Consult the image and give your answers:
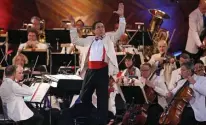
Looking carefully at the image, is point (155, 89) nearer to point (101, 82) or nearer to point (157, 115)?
point (157, 115)

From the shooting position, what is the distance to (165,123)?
7.53 m

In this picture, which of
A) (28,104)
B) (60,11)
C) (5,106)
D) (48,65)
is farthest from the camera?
(60,11)

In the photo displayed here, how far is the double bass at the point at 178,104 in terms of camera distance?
294 inches

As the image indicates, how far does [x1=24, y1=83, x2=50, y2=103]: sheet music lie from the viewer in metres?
7.52

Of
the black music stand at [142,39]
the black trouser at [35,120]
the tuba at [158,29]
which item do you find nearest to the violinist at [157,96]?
the black music stand at [142,39]

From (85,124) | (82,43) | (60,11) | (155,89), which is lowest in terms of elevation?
(85,124)

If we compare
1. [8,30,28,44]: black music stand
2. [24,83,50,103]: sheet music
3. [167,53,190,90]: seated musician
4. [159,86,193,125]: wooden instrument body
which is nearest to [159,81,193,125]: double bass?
[159,86,193,125]: wooden instrument body

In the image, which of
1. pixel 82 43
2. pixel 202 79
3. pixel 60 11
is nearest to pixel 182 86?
pixel 202 79

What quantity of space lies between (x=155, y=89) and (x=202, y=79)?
3.39 feet

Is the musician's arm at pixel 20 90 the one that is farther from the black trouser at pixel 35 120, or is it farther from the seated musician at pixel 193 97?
the seated musician at pixel 193 97

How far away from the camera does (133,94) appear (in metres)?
7.98

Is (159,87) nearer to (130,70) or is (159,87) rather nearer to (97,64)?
(130,70)

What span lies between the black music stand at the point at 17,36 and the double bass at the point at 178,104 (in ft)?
11.4

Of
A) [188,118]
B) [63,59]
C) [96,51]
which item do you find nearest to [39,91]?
[96,51]
